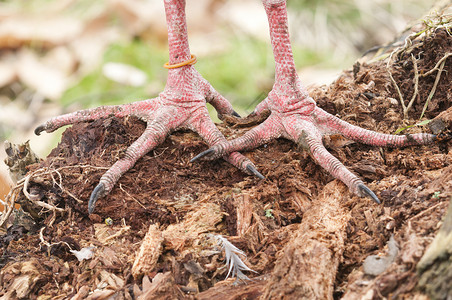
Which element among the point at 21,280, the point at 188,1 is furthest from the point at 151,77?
the point at 21,280

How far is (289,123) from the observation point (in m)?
2.47

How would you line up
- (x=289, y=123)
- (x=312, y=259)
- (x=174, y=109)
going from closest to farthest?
(x=312, y=259)
(x=289, y=123)
(x=174, y=109)

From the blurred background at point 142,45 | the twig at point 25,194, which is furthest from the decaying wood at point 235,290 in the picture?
the blurred background at point 142,45

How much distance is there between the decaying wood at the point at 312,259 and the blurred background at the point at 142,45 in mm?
3619

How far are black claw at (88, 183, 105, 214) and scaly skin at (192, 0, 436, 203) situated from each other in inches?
16.9

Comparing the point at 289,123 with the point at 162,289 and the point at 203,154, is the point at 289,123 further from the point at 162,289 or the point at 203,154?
the point at 162,289

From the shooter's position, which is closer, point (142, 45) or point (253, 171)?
point (253, 171)

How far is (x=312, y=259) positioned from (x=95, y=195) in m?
0.99

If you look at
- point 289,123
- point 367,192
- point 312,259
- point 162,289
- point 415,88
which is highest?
point 415,88

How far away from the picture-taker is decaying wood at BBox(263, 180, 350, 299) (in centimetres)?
161

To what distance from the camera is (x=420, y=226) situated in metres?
1.66

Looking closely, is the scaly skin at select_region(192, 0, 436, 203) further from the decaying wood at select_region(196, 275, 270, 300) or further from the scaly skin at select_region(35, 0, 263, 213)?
the decaying wood at select_region(196, 275, 270, 300)

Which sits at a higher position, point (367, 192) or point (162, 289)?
point (367, 192)

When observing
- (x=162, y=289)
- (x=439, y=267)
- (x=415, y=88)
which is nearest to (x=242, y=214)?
(x=162, y=289)
